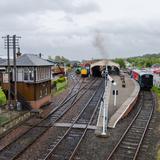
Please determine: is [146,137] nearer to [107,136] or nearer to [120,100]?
[107,136]

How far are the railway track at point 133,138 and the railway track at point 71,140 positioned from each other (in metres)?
2.45

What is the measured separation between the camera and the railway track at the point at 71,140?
15.6 metres

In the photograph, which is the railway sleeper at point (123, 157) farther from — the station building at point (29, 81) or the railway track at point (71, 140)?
the station building at point (29, 81)

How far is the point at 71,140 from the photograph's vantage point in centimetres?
1847

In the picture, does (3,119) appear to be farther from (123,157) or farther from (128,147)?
(123,157)

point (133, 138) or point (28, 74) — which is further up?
point (28, 74)

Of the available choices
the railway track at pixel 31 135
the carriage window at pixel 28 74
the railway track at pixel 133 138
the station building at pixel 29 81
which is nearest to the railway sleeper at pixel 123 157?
the railway track at pixel 133 138

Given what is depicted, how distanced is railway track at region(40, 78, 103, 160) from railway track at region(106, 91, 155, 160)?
2449 mm

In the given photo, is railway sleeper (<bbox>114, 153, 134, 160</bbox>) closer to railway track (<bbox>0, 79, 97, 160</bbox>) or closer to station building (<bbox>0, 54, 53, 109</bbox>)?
railway track (<bbox>0, 79, 97, 160</bbox>)

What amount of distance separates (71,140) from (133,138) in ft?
13.8

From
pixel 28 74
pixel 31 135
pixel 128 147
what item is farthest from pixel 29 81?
pixel 128 147

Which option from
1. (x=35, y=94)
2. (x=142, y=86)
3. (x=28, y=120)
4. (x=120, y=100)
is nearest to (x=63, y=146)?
(x=28, y=120)

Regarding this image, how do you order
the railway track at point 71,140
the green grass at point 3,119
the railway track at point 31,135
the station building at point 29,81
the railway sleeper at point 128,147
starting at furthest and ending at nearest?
1. the station building at point 29,81
2. the green grass at point 3,119
3. the railway sleeper at point 128,147
4. the railway track at point 31,135
5. the railway track at point 71,140

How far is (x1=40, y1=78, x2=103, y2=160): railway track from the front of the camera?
51.3ft
